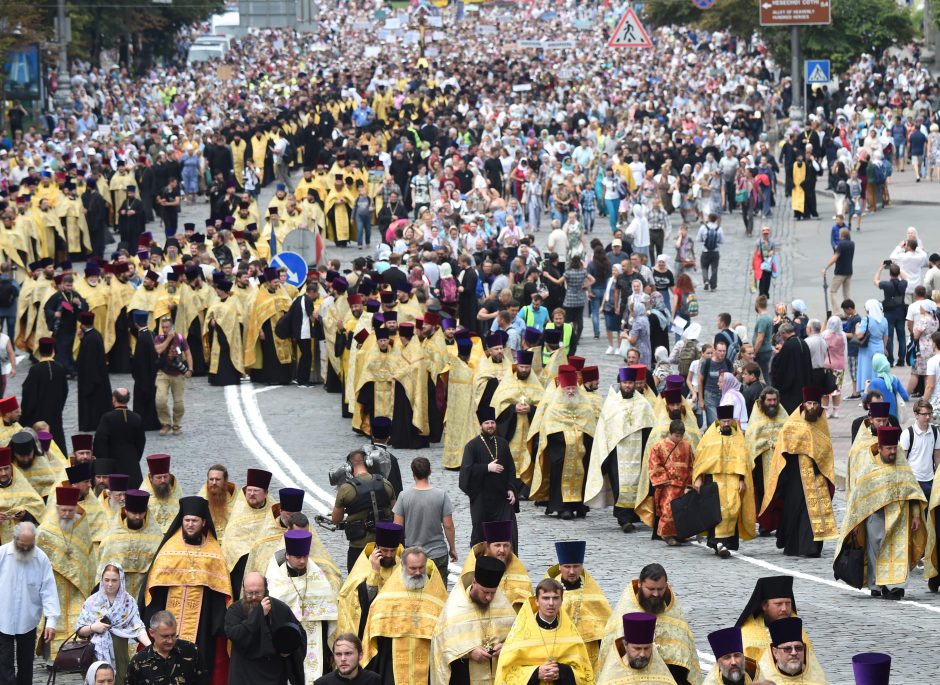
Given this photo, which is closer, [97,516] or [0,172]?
[97,516]

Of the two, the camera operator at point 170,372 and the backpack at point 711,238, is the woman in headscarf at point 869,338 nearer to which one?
the camera operator at point 170,372

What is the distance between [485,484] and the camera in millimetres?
17828

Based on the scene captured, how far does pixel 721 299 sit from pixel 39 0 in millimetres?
34027

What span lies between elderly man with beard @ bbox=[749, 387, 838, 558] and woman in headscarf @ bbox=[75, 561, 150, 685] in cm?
654

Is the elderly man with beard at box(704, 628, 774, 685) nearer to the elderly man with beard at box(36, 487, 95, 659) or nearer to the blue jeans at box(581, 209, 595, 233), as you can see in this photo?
the elderly man with beard at box(36, 487, 95, 659)

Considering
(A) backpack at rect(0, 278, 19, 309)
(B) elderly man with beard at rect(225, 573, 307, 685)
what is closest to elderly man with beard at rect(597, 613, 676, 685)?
(B) elderly man with beard at rect(225, 573, 307, 685)

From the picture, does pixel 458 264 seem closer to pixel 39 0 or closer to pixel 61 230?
pixel 61 230

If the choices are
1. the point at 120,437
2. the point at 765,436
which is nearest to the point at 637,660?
the point at 765,436

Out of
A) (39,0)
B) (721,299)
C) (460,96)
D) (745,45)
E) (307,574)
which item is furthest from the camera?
(745,45)

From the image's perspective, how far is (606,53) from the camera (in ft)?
262

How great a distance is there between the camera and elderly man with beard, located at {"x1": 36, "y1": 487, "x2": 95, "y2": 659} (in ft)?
51.2

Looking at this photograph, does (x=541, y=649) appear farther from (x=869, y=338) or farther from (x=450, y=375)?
(x=869, y=338)

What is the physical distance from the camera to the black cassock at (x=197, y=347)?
90.7 feet

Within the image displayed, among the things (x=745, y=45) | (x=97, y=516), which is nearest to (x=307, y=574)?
(x=97, y=516)
